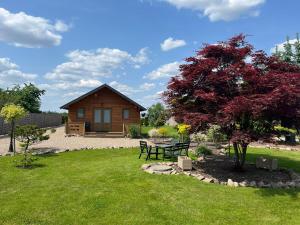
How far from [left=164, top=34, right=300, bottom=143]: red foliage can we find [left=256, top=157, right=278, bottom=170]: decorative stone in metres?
1.72

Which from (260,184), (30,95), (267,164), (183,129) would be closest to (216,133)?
(183,129)

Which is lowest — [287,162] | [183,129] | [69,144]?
[287,162]

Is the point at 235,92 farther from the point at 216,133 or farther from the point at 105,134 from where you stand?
the point at 105,134

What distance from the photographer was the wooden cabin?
26438mm

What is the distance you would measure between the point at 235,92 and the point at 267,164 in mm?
3161

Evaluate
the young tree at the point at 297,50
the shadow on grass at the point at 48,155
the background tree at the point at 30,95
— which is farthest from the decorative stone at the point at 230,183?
the background tree at the point at 30,95

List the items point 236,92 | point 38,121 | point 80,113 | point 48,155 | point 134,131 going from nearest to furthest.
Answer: point 236,92 < point 48,155 < point 134,131 < point 80,113 < point 38,121

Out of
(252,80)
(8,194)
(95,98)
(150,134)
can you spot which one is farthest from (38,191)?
(95,98)

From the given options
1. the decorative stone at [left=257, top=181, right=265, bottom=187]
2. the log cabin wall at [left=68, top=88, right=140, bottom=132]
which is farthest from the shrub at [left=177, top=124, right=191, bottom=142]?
the log cabin wall at [left=68, top=88, right=140, bottom=132]

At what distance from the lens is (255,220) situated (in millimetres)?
6461

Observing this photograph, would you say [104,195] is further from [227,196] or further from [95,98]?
[95,98]

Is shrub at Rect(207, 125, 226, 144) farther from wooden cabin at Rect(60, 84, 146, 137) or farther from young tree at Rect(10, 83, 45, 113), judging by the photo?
young tree at Rect(10, 83, 45, 113)

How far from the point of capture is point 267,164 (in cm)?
1109

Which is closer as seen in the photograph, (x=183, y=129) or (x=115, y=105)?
(x=183, y=129)
